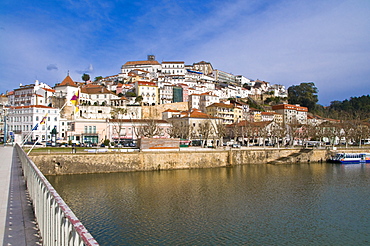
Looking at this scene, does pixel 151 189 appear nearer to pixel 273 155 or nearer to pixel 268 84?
pixel 273 155

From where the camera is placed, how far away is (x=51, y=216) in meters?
5.96

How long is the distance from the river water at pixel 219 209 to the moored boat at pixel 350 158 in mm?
17327

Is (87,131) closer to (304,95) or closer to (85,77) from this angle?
(85,77)

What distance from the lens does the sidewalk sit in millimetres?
6441

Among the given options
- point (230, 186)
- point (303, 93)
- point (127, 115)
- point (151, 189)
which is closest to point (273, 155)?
point (230, 186)

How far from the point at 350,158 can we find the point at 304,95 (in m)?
77.5

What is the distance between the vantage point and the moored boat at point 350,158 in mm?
47469

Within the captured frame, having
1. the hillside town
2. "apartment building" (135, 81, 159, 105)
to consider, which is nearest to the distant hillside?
the hillside town

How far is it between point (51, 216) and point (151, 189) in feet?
62.4

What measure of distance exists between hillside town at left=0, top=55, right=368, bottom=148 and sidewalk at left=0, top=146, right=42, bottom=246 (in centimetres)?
999

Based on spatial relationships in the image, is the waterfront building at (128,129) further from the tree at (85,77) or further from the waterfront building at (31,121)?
the tree at (85,77)

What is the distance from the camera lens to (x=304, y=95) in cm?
12025

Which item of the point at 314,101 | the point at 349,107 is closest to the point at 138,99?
the point at 314,101

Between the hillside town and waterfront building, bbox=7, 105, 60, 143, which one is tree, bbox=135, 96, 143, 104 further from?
waterfront building, bbox=7, 105, 60, 143
